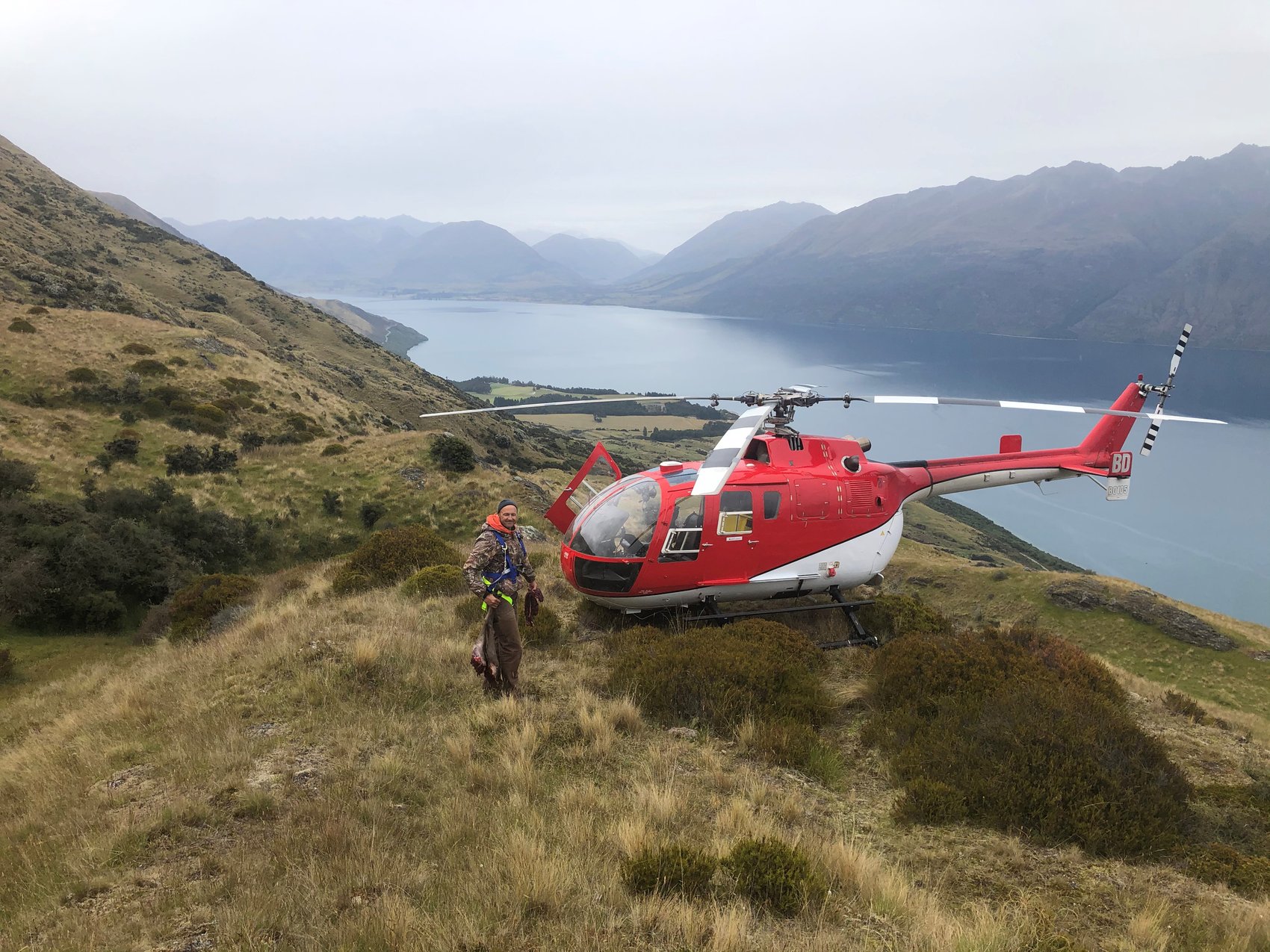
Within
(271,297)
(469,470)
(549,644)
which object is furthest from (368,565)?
(271,297)

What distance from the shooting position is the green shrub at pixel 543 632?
10164mm

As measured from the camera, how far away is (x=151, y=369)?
2864 centimetres

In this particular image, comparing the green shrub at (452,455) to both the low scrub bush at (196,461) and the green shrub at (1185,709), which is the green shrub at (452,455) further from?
the green shrub at (1185,709)

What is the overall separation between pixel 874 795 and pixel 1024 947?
2.68 meters

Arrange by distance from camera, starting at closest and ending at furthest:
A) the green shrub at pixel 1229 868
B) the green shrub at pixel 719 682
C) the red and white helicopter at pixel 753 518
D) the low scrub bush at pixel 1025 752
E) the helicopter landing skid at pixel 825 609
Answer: the green shrub at pixel 1229 868
the low scrub bush at pixel 1025 752
the green shrub at pixel 719 682
the red and white helicopter at pixel 753 518
the helicopter landing skid at pixel 825 609

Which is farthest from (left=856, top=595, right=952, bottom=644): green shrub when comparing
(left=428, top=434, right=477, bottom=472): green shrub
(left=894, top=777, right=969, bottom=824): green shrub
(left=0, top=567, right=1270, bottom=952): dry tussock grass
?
(left=428, top=434, right=477, bottom=472): green shrub

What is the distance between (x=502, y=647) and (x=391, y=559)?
7.29 meters

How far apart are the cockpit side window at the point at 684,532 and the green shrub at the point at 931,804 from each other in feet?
16.1

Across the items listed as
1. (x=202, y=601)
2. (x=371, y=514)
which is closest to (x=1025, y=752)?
(x=202, y=601)

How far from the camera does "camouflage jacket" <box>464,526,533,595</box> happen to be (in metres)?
7.36

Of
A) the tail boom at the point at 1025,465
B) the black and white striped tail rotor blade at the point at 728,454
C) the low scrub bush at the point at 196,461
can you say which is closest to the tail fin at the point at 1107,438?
the tail boom at the point at 1025,465

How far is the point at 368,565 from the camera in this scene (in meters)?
14.0

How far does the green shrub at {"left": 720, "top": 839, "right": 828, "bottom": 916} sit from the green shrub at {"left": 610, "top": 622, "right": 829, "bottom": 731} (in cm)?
295

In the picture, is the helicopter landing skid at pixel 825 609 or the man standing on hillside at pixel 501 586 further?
the helicopter landing skid at pixel 825 609
